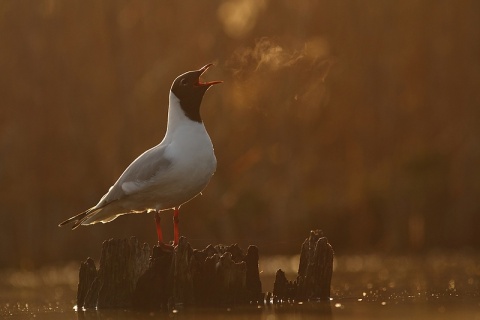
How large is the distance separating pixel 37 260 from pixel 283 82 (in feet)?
15.3

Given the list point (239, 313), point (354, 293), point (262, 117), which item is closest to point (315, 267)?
point (354, 293)

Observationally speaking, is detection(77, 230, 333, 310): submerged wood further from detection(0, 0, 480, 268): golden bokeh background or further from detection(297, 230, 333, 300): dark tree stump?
detection(0, 0, 480, 268): golden bokeh background

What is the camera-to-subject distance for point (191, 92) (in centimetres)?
991

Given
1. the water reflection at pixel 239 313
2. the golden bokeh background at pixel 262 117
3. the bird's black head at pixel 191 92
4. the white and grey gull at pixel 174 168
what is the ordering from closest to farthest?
the water reflection at pixel 239 313
the white and grey gull at pixel 174 168
the bird's black head at pixel 191 92
the golden bokeh background at pixel 262 117

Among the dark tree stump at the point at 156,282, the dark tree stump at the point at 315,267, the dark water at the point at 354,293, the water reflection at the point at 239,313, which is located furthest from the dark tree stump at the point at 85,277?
the dark tree stump at the point at 315,267

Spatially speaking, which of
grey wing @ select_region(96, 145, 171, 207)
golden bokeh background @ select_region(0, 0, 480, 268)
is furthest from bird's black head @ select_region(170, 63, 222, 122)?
golden bokeh background @ select_region(0, 0, 480, 268)

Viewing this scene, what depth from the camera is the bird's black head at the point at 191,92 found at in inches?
385

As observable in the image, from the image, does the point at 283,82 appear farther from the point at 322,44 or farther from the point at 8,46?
the point at 8,46

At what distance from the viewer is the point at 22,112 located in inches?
667

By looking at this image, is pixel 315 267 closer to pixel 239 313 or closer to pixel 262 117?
pixel 239 313

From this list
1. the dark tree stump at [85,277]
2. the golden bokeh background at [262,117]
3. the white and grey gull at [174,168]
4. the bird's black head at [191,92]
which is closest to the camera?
the white and grey gull at [174,168]

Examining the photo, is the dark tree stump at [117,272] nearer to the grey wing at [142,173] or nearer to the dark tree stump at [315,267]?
the grey wing at [142,173]

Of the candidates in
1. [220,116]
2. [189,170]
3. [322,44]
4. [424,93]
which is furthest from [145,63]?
[189,170]

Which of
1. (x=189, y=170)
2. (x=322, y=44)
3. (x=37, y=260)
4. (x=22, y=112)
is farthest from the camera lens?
(x=322, y=44)
